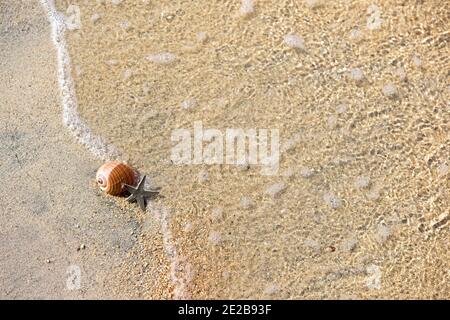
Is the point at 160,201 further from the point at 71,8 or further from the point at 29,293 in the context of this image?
the point at 71,8

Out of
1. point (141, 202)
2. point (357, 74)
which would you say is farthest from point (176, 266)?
point (357, 74)

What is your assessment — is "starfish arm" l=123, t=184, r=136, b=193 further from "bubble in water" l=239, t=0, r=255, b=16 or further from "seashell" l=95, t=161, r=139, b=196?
"bubble in water" l=239, t=0, r=255, b=16

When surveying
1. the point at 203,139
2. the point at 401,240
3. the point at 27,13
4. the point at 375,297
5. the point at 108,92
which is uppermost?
the point at 27,13

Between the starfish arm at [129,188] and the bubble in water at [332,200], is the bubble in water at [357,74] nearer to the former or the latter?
the bubble in water at [332,200]

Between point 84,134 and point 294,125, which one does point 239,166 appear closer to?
point 294,125

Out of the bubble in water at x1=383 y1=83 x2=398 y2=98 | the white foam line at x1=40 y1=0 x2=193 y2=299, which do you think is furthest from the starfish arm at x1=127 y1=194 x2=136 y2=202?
the bubble in water at x1=383 y1=83 x2=398 y2=98
